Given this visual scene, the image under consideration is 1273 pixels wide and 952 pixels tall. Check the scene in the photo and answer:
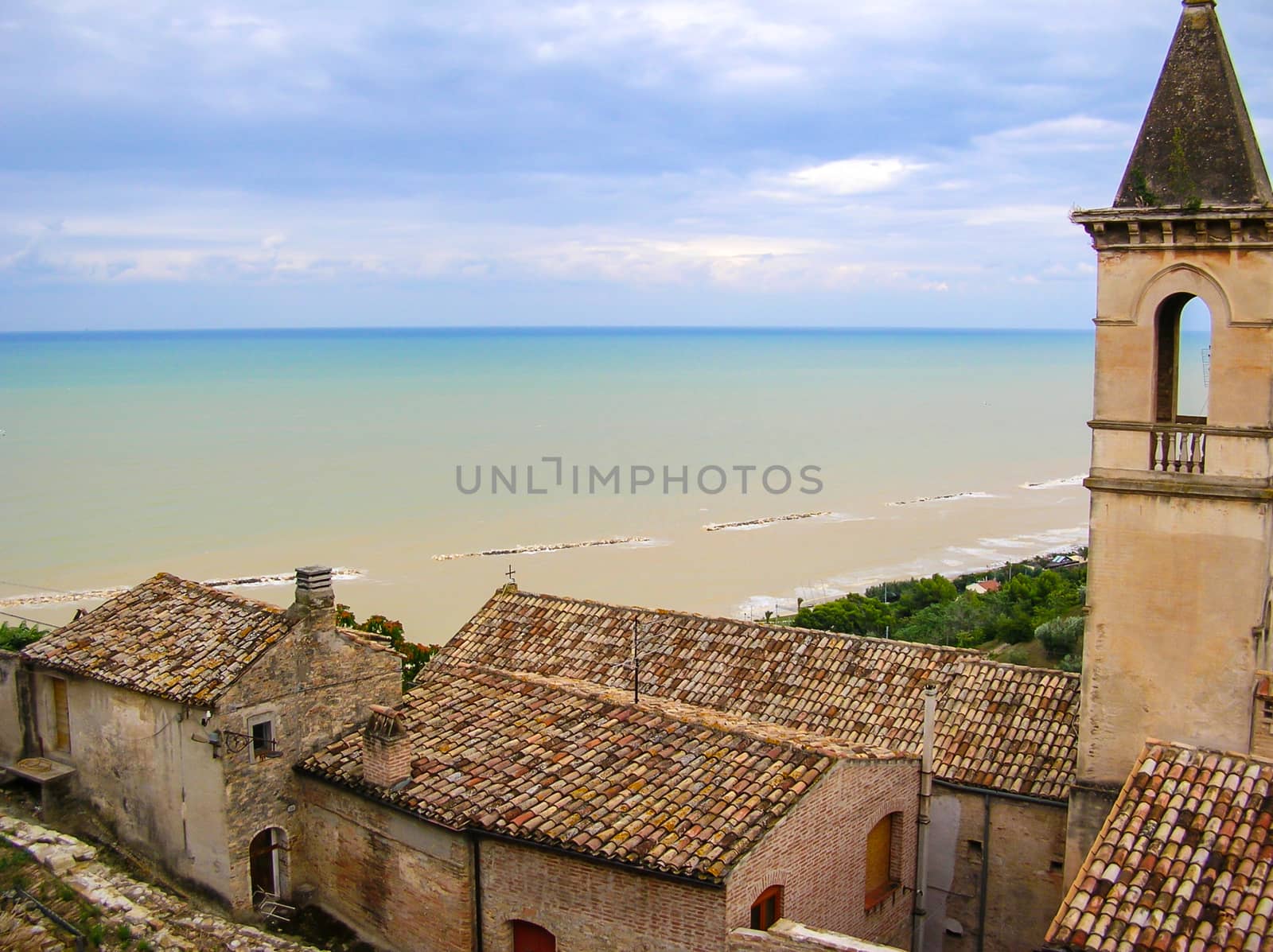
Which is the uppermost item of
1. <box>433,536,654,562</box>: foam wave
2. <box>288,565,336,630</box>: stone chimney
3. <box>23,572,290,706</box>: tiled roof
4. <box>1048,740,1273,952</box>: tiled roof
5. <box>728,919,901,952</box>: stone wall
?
<box>288,565,336,630</box>: stone chimney

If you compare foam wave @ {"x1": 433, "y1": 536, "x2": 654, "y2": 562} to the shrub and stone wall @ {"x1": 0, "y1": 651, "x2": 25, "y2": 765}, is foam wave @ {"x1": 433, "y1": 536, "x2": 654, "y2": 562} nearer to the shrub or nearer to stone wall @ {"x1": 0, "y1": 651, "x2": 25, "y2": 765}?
the shrub

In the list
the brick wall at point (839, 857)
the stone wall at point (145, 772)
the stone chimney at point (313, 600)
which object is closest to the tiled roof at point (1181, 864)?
the brick wall at point (839, 857)

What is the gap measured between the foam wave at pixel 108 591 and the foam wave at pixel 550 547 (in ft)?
16.1

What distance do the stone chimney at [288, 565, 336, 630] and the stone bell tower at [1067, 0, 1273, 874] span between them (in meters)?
9.33

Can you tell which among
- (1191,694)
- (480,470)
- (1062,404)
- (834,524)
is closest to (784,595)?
(834,524)

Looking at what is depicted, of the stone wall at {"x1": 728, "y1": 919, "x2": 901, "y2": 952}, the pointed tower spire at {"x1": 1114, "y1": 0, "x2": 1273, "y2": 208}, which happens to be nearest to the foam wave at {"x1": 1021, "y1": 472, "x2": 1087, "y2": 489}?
the pointed tower spire at {"x1": 1114, "y1": 0, "x2": 1273, "y2": 208}

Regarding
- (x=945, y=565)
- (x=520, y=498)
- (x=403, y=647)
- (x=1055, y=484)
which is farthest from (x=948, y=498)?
(x=403, y=647)

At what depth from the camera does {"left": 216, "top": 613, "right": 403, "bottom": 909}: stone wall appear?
14.3m

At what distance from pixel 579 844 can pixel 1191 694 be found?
6937 mm

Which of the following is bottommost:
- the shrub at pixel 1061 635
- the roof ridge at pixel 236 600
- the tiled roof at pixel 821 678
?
the shrub at pixel 1061 635

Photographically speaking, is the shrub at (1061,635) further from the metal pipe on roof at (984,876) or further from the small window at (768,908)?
the small window at (768,908)

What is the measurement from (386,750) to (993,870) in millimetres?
8053

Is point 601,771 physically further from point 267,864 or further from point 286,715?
point 267,864

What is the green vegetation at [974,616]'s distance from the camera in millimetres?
31500
